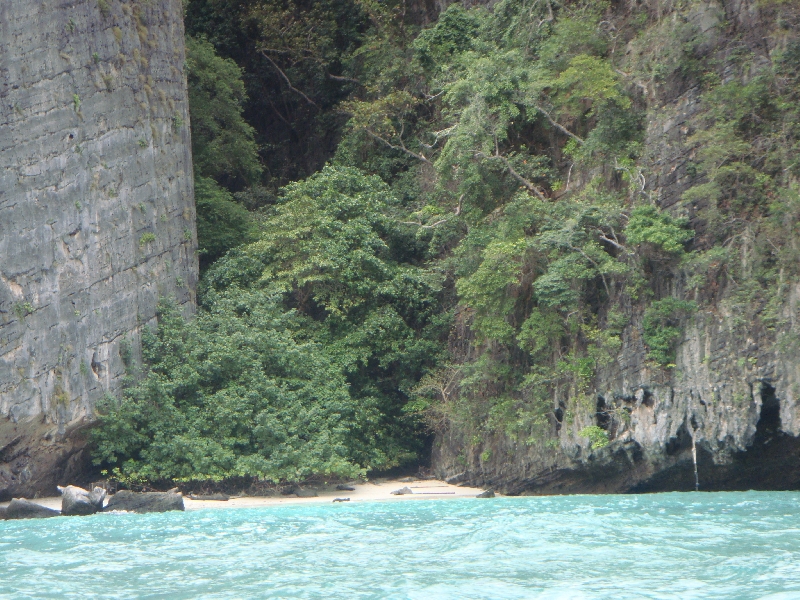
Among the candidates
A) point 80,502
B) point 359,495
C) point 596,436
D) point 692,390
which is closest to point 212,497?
point 80,502

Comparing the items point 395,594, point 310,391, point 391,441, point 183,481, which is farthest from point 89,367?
point 395,594

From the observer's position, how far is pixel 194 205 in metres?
18.0

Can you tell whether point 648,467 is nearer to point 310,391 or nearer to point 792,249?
point 792,249

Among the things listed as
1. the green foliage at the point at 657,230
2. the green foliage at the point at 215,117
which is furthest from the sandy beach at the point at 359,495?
the green foliage at the point at 215,117

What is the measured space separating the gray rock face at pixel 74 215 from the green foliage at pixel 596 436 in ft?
25.7

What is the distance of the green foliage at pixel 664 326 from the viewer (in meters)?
12.8

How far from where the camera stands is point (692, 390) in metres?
12.5

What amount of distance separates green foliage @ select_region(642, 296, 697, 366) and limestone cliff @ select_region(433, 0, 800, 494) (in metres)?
0.15

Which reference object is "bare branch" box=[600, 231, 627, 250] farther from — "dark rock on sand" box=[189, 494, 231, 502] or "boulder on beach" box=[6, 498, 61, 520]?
"boulder on beach" box=[6, 498, 61, 520]

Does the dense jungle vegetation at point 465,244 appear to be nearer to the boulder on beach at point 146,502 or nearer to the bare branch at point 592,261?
the bare branch at point 592,261

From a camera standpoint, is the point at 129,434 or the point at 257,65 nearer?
the point at 129,434

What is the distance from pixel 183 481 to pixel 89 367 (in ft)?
7.95

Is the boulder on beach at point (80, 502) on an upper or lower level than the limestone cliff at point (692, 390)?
lower

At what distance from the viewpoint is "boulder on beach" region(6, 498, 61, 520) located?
1300 centimetres
